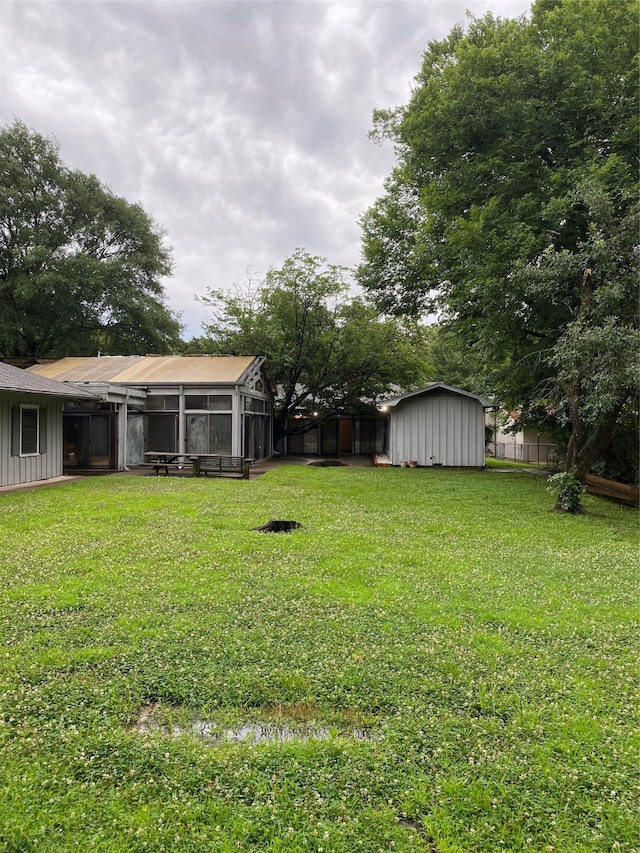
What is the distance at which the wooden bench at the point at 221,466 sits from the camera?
13656 mm

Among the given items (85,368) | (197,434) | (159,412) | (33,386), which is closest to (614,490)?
(197,434)

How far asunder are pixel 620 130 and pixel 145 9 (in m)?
11.5

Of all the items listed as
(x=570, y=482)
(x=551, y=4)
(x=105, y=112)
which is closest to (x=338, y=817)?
(x=570, y=482)

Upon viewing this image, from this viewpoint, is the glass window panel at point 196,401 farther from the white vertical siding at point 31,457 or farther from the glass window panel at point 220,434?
the white vertical siding at point 31,457

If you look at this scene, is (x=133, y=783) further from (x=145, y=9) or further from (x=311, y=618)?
(x=145, y=9)

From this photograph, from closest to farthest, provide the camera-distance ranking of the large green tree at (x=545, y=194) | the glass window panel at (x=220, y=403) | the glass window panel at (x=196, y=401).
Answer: the large green tree at (x=545, y=194) → the glass window panel at (x=220, y=403) → the glass window panel at (x=196, y=401)

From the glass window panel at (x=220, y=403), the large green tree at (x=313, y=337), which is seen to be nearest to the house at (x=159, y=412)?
the glass window panel at (x=220, y=403)

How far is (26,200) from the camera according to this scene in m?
22.9

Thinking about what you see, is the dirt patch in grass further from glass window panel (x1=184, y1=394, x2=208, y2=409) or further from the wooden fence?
glass window panel (x1=184, y1=394, x2=208, y2=409)

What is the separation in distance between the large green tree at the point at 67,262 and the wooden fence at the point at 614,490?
862 inches

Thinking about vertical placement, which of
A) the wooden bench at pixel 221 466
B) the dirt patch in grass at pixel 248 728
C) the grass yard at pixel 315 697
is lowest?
the dirt patch in grass at pixel 248 728

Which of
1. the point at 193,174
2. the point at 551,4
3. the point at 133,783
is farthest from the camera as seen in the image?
the point at 193,174

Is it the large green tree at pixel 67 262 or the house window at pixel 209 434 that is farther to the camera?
the large green tree at pixel 67 262

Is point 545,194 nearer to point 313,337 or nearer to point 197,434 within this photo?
point 313,337
